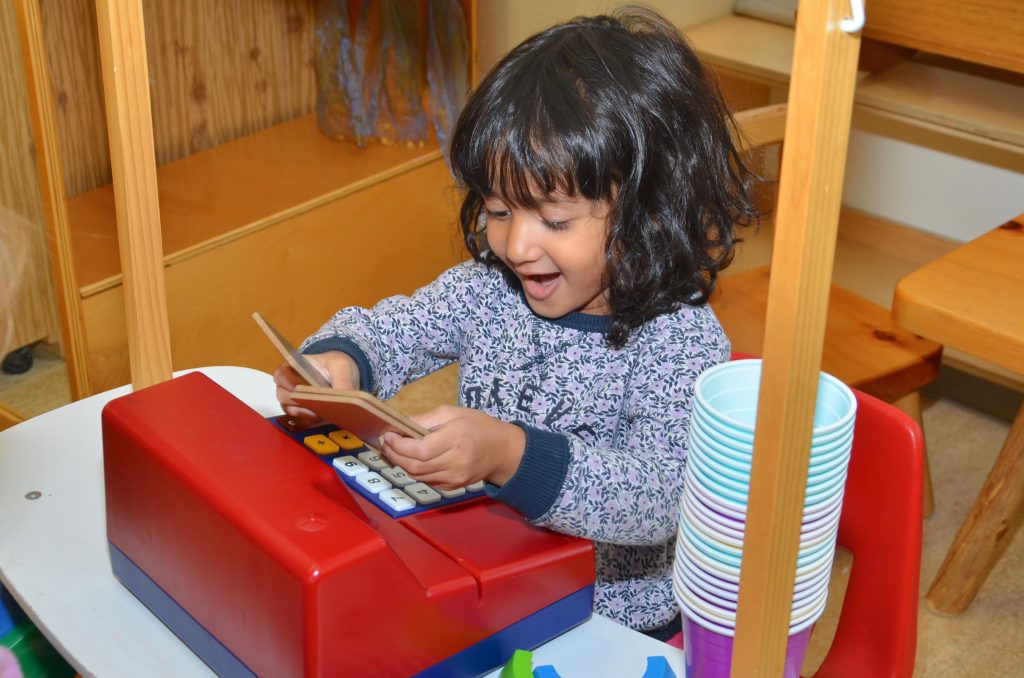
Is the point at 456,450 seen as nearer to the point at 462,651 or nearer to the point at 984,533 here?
the point at 462,651

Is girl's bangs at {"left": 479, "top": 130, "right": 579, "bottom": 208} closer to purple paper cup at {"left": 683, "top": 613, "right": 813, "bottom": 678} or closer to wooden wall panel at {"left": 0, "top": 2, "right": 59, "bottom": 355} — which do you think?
purple paper cup at {"left": 683, "top": 613, "right": 813, "bottom": 678}

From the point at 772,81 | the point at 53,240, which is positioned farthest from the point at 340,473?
the point at 772,81

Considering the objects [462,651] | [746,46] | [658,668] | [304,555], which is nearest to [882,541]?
[658,668]

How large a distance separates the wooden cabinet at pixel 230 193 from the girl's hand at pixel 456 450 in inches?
37.9

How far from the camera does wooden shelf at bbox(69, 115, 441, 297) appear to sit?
5.98 ft

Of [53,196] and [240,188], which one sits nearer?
[53,196]

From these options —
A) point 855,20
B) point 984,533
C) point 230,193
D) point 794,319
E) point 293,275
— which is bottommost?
point 984,533

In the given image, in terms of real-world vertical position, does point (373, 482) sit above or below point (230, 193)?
above

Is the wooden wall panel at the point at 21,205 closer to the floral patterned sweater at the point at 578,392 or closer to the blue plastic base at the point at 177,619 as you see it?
the floral patterned sweater at the point at 578,392

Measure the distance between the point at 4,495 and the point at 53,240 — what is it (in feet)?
2.90

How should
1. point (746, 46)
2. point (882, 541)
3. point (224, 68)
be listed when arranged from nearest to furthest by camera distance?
1. point (882, 541)
2. point (746, 46)
3. point (224, 68)

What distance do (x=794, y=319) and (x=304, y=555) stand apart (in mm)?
280

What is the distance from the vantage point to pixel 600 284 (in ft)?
3.06

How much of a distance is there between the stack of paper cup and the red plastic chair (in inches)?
7.9
